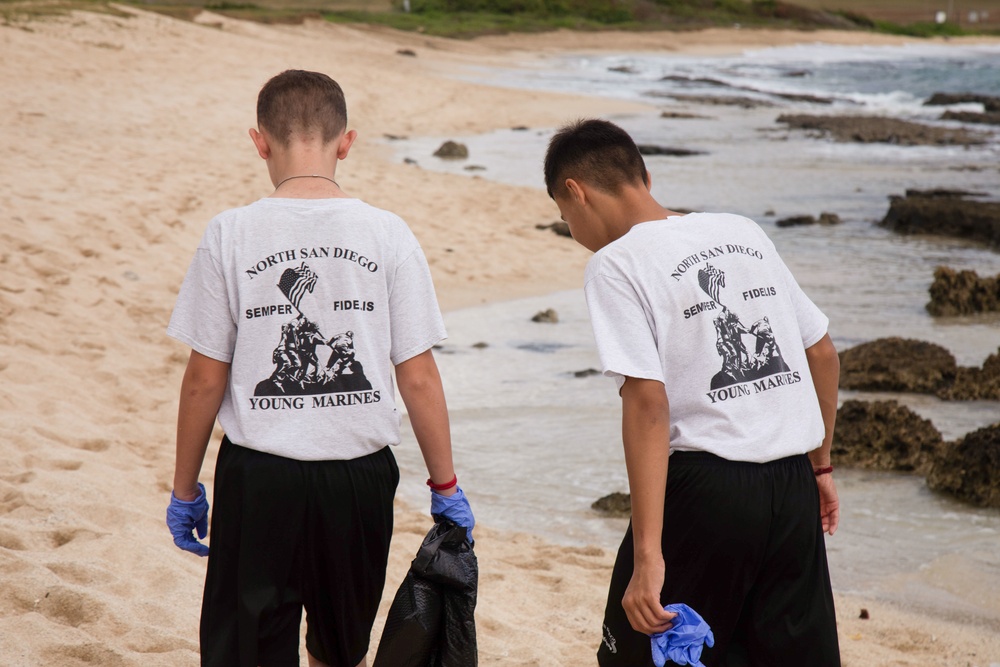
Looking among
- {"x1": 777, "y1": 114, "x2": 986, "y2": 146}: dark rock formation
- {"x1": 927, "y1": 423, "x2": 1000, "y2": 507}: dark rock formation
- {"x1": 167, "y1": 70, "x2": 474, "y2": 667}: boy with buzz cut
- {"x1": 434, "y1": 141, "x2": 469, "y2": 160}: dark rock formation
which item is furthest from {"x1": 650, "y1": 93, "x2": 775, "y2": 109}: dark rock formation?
{"x1": 167, "y1": 70, "x2": 474, "y2": 667}: boy with buzz cut

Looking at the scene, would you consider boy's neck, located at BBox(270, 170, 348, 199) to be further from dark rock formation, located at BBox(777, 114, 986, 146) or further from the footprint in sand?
dark rock formation, located at BBox(777, 114, 986, 146)

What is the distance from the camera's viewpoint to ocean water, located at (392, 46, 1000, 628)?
4523 millimetres

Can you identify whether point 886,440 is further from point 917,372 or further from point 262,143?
point 262,143

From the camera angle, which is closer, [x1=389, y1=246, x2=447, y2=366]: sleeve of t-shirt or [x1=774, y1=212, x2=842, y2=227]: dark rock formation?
[x1=389, y1=246, x2=447, y2=366]: sleeve of t-shirt

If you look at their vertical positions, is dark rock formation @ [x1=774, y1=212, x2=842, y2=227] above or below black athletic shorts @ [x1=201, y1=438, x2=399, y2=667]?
below

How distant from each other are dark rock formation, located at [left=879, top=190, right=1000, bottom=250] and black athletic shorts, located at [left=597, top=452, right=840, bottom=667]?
1064 cm

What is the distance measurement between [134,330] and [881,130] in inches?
755

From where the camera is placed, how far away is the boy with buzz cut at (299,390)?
2.24 meters

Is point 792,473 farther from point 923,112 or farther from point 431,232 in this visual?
point 923,112

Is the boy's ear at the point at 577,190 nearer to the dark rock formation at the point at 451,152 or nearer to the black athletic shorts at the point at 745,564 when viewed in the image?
the black athletic shorts at the point at 745,564

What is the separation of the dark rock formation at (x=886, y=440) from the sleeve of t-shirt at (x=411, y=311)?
3664 millimetres

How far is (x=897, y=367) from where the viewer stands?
6.55m

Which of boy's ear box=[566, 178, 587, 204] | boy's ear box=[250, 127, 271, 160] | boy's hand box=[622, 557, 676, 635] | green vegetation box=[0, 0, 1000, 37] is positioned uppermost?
green vegetation box=[0, 0, 1000, 37]

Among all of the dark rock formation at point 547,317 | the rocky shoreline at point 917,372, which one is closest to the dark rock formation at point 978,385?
the rocky shoreline at point 917,372
